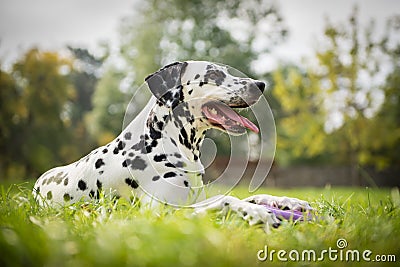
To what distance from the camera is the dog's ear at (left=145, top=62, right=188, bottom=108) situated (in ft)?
14.6

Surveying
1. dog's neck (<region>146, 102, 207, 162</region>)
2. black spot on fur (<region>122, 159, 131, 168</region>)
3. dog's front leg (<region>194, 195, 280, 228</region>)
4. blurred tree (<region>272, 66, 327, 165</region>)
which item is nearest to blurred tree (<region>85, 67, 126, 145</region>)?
blurred tree (<region>272, 66, 327, 165</region>)

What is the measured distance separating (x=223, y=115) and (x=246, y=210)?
1560mm

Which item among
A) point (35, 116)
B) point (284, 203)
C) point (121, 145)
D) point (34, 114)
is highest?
point (121, 145)

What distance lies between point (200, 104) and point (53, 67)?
25218 millimetres

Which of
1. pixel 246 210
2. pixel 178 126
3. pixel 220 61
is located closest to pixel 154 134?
pixel 178 126

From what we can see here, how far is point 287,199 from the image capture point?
391 cm


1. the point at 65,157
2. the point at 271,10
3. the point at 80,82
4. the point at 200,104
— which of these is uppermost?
the point at 271,10

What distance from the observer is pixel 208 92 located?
4527 millimetres

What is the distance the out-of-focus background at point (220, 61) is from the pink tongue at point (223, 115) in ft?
55.6

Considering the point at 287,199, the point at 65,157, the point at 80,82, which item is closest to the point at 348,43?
the point at 65,157

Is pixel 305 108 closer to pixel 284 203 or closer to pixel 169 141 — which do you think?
pixel 169 141

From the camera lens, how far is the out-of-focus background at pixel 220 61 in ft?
68.9

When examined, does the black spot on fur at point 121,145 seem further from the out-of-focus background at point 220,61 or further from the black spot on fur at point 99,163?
the out-of-focus background at point 220,61

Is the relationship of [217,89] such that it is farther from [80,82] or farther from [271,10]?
[80,82]
